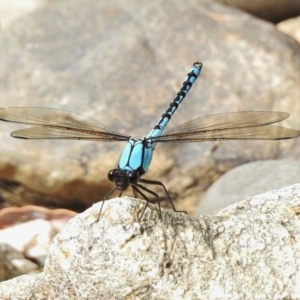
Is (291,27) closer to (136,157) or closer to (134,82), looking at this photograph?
(134,82)

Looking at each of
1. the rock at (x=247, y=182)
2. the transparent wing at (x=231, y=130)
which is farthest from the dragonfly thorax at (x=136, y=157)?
the rock at (x=247, y=182)

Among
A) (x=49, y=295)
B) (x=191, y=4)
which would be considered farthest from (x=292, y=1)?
(x=49, y=295)

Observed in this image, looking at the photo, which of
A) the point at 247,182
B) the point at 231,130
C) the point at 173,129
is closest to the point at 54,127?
the point at 173,129

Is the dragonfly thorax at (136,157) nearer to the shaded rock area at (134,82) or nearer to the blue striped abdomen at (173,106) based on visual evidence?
the blue striped abdomen at (173,106)

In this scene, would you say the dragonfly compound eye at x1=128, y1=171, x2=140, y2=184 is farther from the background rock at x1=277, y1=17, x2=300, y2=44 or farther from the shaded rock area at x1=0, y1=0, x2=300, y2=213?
the background rock at x1=277, y1=17, x2=300, y2=44

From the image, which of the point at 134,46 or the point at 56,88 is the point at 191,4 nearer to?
the point at 134,46

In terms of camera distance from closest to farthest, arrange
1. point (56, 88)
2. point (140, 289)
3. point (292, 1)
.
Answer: point (140, 289), point (56, 88), point (292, 1)
